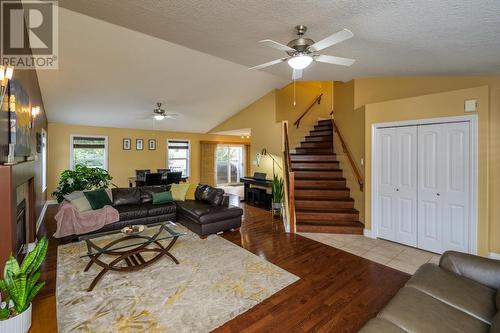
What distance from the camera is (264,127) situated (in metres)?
7.18

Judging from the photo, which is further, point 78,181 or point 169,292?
point 78,181

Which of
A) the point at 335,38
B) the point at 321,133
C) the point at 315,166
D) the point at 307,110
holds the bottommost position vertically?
the point at 315,166

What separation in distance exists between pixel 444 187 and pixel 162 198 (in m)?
5.04

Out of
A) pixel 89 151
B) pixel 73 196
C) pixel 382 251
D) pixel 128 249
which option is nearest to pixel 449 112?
pixel 382 251

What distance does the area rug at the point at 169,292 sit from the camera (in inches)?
80.4

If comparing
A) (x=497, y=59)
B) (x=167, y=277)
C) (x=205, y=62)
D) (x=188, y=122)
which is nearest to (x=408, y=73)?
(x=497, y=59)

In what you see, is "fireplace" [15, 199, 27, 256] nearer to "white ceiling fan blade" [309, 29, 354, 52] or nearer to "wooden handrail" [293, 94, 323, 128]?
"white ceiling fan blade" [309, 29, 354, 52]

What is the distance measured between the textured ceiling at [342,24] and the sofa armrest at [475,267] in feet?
6.80

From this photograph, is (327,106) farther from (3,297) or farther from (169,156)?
(3,297)

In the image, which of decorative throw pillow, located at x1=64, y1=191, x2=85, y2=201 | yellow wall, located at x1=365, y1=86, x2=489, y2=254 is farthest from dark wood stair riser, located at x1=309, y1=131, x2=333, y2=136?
decorative throw pillow, located at x1=64, y1=191, x2=85, y2=201

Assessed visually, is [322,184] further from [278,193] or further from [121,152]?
[121,152]

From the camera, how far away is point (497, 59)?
277 centimetres

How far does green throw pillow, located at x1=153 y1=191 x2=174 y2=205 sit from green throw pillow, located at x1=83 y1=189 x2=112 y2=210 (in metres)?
0.83

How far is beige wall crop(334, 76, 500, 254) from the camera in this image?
10.3 ft
